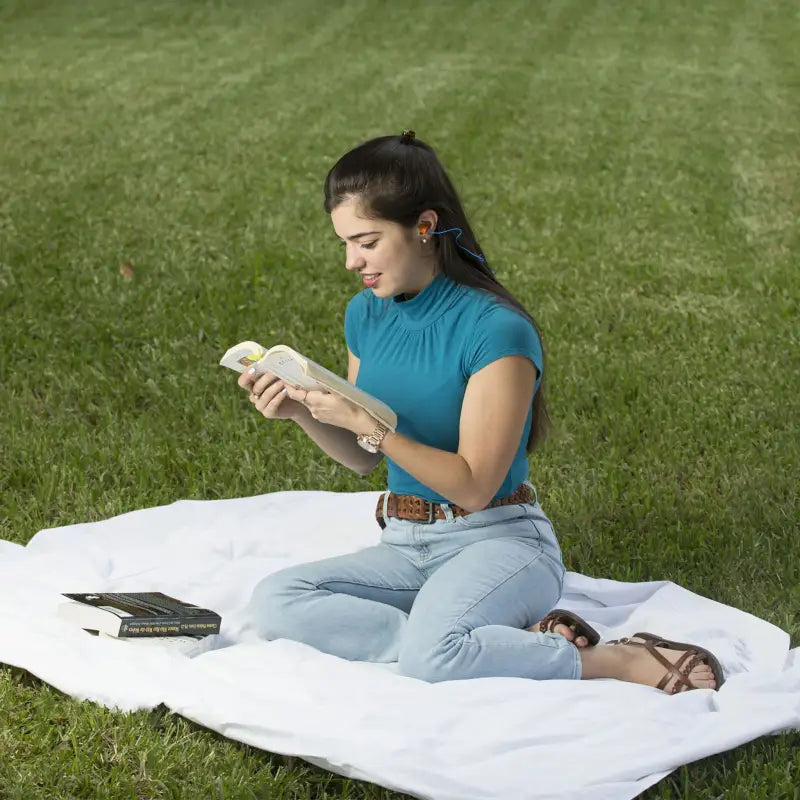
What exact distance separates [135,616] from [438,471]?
91 centimetres

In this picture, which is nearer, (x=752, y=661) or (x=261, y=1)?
(x=752, y=661)

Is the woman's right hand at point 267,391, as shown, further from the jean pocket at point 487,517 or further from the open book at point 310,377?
the jean pocket at point 487,517

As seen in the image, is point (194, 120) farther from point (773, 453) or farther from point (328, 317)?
point (773, 453)

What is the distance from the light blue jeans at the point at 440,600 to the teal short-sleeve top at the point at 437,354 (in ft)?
0.44

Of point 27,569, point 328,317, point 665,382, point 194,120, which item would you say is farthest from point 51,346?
Result: point 194,120

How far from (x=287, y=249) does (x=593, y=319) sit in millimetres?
2003

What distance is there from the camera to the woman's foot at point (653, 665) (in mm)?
3117

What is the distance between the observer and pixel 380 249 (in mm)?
3205

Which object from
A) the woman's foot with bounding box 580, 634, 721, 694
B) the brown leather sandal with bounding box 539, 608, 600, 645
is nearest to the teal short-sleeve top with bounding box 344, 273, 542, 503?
the brown leather sandal with bounding box 539, 608, 600, 645

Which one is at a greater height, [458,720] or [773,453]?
[458,720]

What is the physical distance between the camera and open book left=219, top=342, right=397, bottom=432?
306 cm

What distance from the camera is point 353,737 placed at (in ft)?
9.23

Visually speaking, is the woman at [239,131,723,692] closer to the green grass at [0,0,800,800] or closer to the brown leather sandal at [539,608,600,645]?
the brown leather sandal at [539,608,600,645]

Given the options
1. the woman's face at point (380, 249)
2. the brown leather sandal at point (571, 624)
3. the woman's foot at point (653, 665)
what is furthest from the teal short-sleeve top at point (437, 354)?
the woman's foot at point (653, 665)
